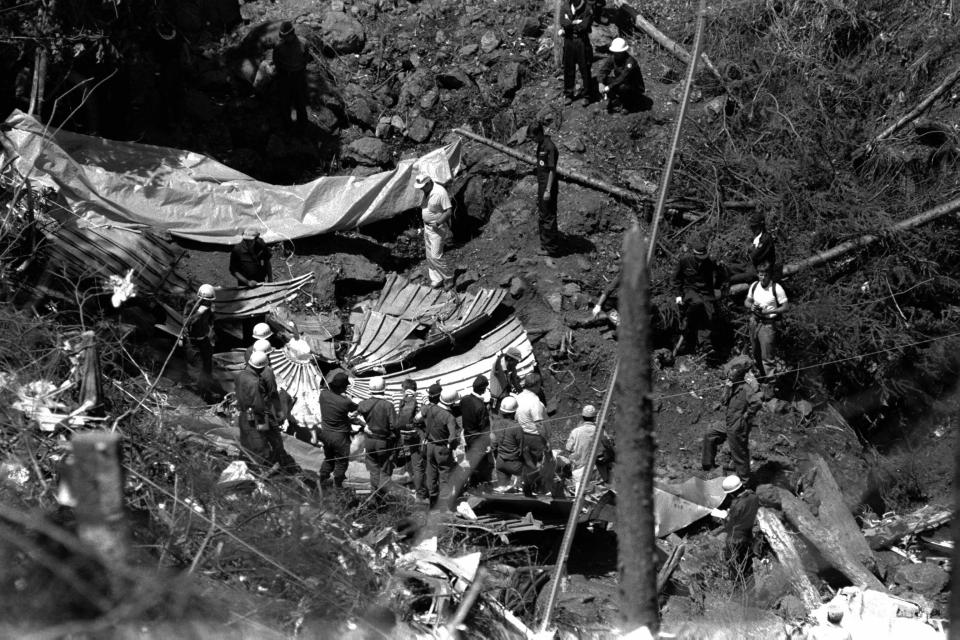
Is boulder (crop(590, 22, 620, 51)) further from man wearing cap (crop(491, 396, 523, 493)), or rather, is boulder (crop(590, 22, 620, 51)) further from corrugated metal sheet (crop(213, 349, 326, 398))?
man wearing cap (crop(491, 396, 523, 493))

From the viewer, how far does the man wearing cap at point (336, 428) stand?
383 inches

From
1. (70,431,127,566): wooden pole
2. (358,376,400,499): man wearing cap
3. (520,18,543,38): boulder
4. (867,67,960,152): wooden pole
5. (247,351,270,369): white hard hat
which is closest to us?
(70,431,127,566): wooden pole

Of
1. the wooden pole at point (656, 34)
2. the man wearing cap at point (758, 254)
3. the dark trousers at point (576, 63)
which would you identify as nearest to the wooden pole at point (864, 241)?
the man wearing cap at point (758, 254)

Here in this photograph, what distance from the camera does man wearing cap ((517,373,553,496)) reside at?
32.5 ft

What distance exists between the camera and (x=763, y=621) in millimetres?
9242

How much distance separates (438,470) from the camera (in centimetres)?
992

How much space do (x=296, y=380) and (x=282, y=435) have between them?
84 cm

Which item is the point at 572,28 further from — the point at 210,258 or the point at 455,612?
the point at 455,612

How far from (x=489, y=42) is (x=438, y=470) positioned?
7520 mm

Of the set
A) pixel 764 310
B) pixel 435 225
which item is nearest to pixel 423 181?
pixel 435 225

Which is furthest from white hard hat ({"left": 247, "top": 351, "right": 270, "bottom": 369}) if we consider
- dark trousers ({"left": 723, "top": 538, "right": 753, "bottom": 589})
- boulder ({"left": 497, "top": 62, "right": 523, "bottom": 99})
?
boulder ({"left": 497, "top": 62, "right": 523, "bottom": 99})

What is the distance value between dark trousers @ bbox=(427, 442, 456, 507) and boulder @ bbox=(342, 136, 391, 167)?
572cm

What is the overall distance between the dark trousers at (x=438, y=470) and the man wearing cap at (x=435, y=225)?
3385 mm

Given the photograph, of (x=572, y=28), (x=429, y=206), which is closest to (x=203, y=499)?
(x=429, y=206)
